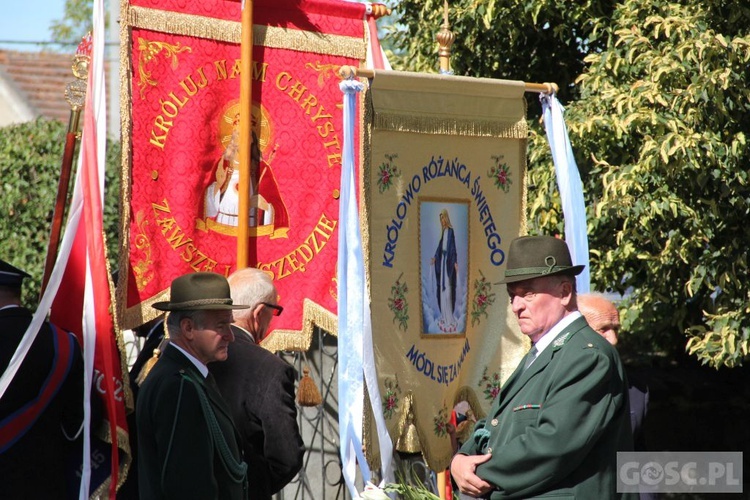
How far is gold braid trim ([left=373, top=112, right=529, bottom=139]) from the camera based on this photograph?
191 inches

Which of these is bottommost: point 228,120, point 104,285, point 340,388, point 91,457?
point 91,457

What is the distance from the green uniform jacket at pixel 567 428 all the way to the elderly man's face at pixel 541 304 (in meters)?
→ 0.08

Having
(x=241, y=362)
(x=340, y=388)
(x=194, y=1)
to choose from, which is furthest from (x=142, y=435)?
(x=194, y=1)

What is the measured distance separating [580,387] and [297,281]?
2267 millimetres

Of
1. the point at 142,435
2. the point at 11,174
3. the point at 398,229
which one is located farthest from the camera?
the point at 11,174

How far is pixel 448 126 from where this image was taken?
5.06 m

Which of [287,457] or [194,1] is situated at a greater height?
[194,1]

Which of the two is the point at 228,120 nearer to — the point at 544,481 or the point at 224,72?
the point at 224,72

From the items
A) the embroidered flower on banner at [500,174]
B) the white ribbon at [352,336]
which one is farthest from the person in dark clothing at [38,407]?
the embroidered flower on banner at [500,174]

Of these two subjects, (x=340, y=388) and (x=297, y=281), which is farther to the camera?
(x=297, y=281)

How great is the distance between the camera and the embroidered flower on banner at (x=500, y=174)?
5340mm

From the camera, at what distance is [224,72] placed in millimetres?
5238

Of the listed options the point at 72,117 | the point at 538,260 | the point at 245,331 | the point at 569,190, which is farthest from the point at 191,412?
the point at 569,190

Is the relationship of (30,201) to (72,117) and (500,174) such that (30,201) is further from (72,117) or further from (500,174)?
(500,174)
